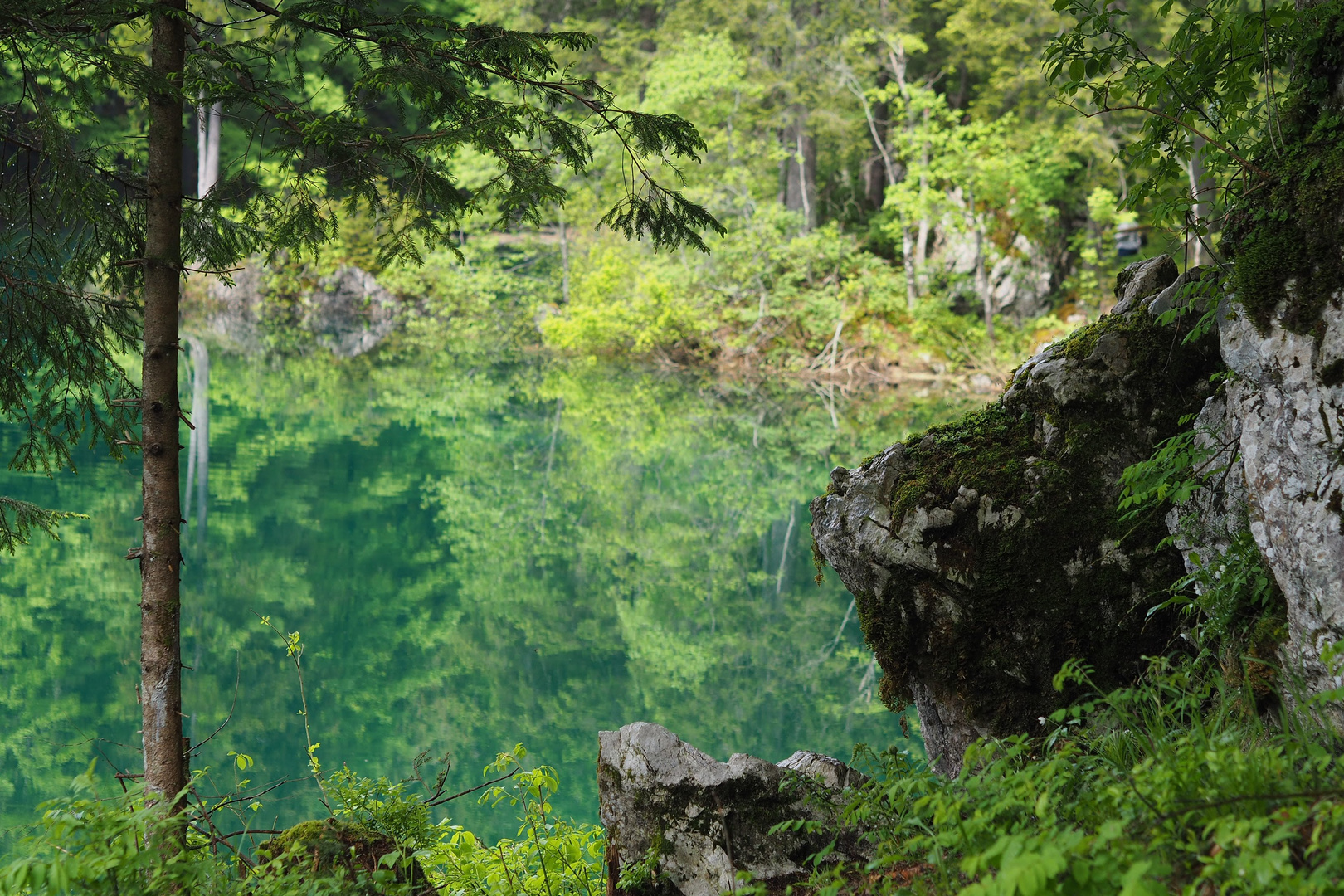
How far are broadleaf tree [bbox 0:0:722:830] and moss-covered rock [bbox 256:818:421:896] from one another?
0.57 m

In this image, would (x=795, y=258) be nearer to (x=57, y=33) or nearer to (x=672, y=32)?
(x=672, y=32)

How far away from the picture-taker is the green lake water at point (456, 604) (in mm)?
6879

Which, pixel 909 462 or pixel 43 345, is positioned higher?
pixel 43 345

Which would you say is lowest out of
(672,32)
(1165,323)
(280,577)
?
(280,577)

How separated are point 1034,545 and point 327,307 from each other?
3270 centimetres

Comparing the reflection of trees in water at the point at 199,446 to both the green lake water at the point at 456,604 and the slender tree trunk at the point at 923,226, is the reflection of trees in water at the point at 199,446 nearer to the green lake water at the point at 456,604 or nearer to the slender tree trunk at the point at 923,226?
the green lake water at the point at 456,604

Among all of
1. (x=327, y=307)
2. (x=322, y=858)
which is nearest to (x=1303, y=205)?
(x=322, y=858)

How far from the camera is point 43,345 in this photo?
163 inches

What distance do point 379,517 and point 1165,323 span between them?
10993 millimetres

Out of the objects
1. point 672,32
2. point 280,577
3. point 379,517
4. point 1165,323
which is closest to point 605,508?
point 379,517

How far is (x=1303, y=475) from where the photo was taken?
9.72 feet

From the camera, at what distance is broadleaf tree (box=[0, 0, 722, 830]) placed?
12.1ft

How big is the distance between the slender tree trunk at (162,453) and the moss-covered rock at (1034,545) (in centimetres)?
284

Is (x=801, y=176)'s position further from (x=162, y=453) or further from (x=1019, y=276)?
(x=162, y=453)
